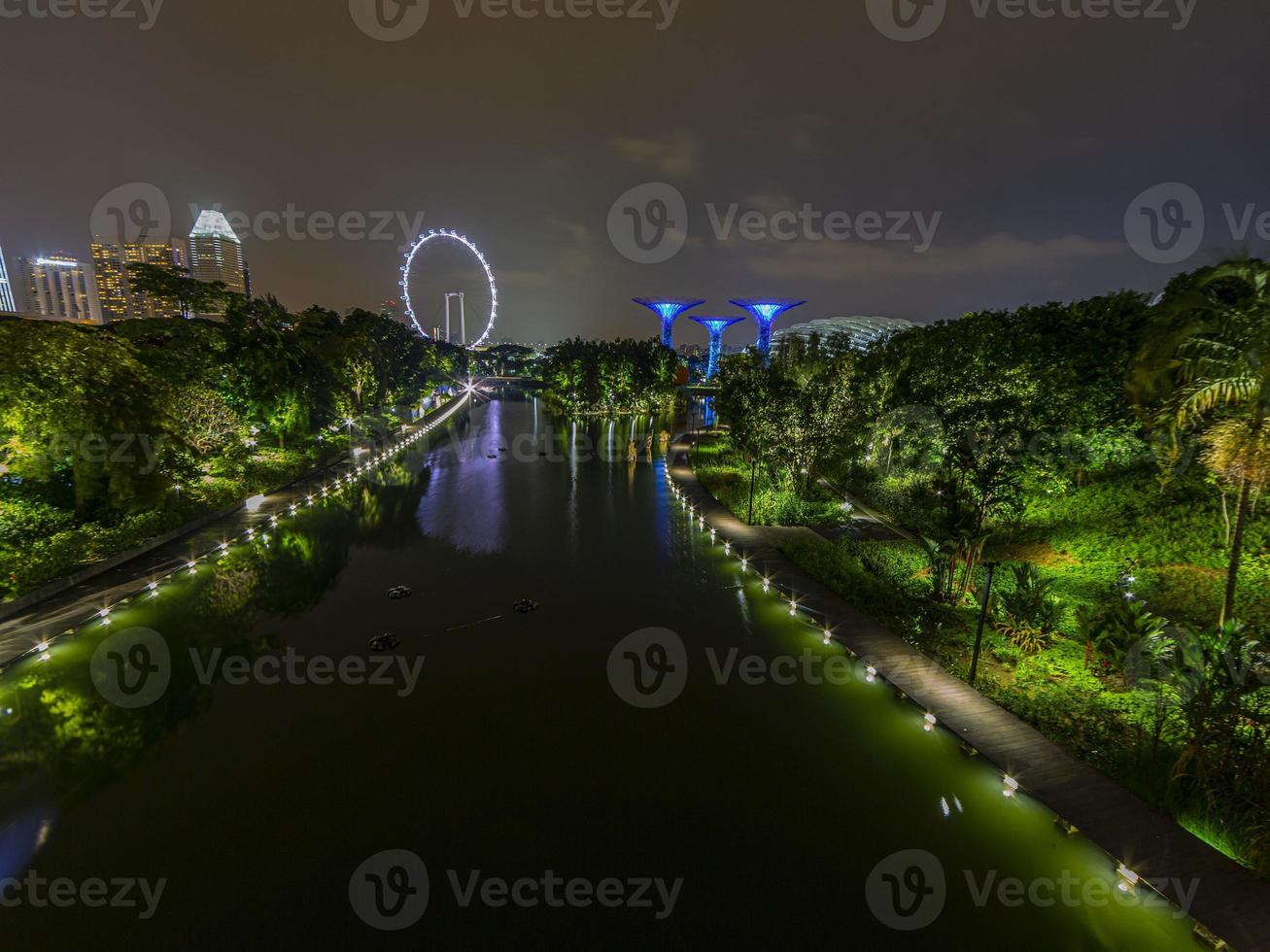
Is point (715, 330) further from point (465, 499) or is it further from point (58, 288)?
point (58, 288)

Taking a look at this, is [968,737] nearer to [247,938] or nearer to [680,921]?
[680,921]

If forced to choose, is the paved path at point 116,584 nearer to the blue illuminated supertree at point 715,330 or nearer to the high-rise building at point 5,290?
the blue illuminated supertree at point 715,330

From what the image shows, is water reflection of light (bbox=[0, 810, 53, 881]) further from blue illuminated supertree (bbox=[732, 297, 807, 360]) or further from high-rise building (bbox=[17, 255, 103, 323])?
high-rise building (bbox=[17, 255, 103, 323])

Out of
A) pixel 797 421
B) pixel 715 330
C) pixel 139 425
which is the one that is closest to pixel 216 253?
pixel 715 330

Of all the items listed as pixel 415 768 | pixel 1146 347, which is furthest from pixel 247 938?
pixel 1146 347

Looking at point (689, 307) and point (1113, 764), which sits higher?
point (689, 307)

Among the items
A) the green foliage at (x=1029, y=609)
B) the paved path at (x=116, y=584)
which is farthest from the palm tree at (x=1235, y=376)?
the paved path at (x=116, y=584)
